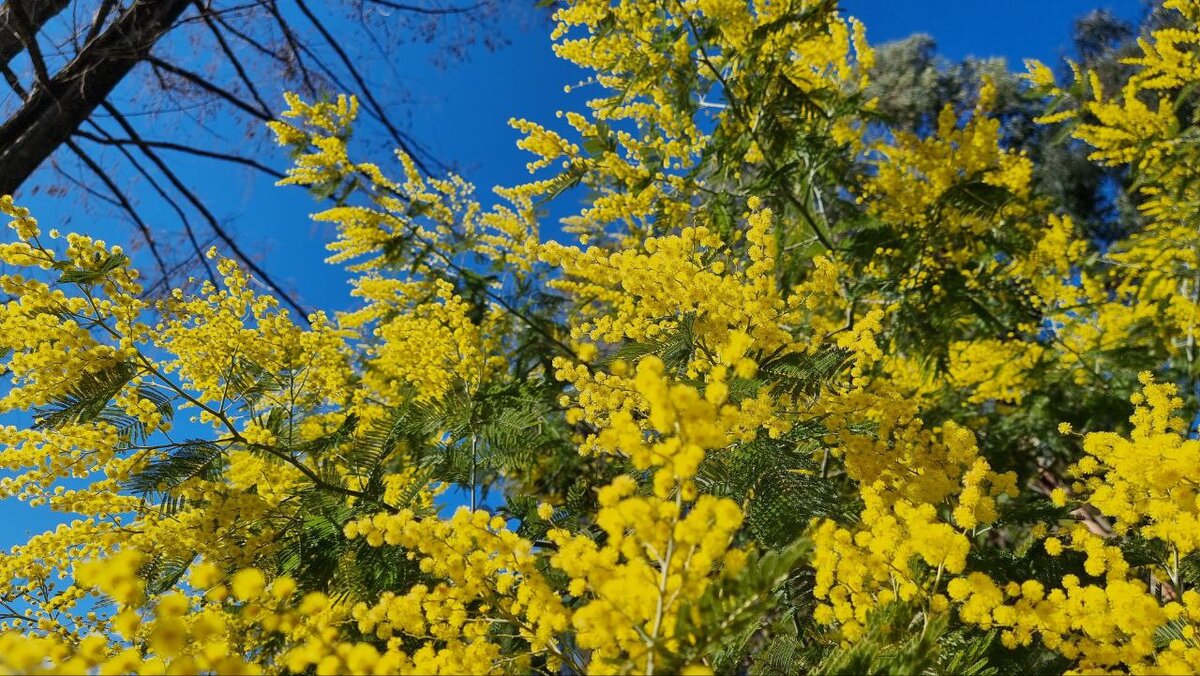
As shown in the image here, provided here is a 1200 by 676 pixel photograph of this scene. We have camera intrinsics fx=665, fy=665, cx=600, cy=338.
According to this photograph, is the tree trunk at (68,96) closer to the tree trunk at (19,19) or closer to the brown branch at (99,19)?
the brown branch at (99,19)

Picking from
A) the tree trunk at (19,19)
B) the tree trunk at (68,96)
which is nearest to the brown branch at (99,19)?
the tree trunk at (68,96)

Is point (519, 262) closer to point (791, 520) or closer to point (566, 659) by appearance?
point (791, 520)

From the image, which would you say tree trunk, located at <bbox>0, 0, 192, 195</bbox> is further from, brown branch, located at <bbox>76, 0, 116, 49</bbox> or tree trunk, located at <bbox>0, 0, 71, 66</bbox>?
tree trunk, located at <bbox>0, 0, 71, 66</bbox>

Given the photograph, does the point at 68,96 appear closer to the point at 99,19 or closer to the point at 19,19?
the point at 99,19

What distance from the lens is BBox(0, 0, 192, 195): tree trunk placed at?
326cm

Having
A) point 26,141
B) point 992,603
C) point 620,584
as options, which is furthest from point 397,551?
point 26,141

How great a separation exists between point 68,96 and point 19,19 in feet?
2.13

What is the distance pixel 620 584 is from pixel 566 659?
32cm

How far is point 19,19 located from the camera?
277cm

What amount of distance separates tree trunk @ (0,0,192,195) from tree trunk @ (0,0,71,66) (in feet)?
0.58

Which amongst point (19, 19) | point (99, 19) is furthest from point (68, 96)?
point (19, 19)

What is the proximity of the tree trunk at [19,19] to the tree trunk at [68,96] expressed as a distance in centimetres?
18

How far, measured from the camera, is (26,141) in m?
3.30

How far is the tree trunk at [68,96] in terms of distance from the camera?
3.26 meters
